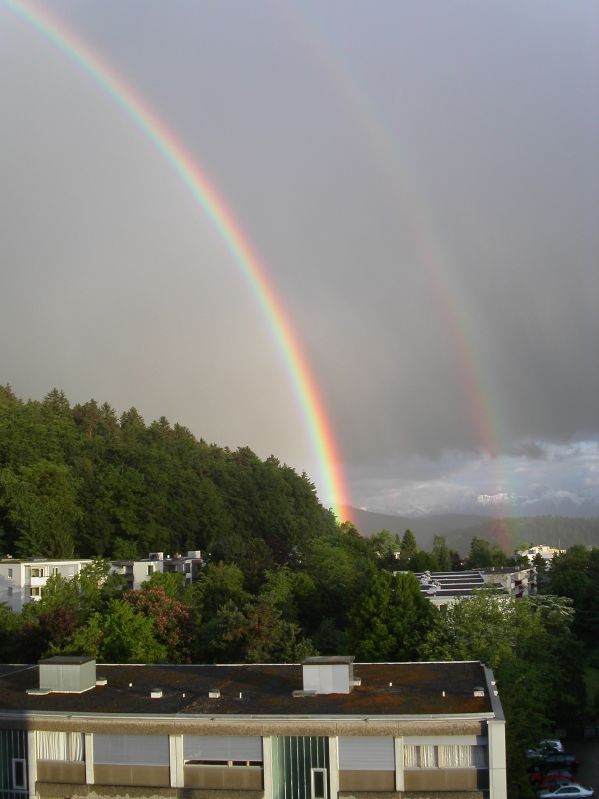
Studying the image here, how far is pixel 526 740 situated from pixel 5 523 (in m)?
58.2

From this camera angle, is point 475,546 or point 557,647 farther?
point 475,546

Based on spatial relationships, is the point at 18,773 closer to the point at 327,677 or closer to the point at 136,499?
the point at 327,677

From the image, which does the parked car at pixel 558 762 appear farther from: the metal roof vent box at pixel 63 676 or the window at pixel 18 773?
the window at pixel 18 773

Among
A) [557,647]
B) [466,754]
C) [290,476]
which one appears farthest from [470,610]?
[290,476]

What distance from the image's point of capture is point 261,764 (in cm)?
2108

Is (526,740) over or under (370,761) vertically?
under

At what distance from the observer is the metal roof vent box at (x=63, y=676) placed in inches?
974

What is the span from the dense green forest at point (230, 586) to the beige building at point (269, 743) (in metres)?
8.32

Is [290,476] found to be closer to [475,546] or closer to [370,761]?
[475,546]

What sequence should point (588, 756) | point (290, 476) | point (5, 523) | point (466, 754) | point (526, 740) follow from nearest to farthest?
point (466, 754) < point (526, 740) < point (588, 756) < point (5, 523) < point (290, 476)

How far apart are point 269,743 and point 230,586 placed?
39.2 meters

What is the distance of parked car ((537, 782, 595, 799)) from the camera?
103 feet

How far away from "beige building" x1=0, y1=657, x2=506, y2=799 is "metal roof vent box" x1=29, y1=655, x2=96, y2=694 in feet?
2.38

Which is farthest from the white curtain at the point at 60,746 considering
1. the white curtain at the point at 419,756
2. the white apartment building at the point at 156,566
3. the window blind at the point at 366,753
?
the white apartment building at the point at 156,566
